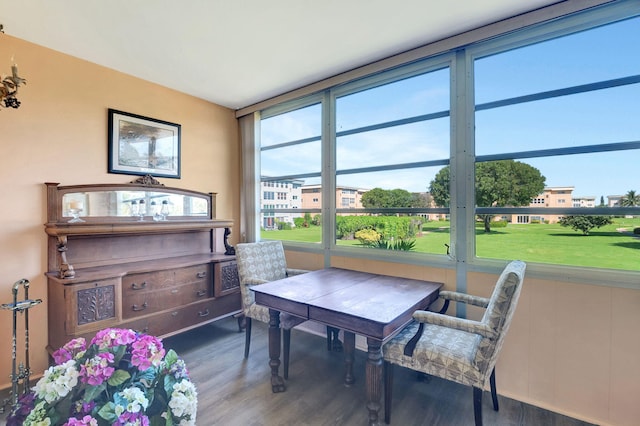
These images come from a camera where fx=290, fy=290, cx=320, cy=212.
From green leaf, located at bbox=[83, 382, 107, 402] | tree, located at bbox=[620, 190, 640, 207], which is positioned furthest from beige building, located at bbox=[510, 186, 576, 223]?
green leaf, located at bbox=[83, 382, 107, 402]

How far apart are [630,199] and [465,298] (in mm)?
→ 1208

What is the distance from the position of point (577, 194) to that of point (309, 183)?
2428 millimetres

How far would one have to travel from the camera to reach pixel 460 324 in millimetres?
1691

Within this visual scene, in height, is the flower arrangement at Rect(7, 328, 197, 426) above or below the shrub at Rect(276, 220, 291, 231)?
below

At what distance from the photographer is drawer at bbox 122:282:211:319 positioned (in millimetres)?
2557

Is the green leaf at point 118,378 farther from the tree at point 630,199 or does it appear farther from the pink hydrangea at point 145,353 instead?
the tree at point 630,199

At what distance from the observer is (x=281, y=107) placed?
3715 mm

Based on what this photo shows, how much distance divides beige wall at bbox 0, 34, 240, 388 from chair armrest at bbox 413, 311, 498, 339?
3114 mm

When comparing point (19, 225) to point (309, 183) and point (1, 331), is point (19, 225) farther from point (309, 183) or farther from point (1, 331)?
point (309, 183)

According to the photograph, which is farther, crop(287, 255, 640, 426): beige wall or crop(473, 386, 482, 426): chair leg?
crop(287, 255, 640, 426): beige wall

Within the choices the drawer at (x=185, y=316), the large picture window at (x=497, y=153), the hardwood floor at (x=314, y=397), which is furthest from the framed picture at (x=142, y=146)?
the hardwood floor at (x=314, y=397)

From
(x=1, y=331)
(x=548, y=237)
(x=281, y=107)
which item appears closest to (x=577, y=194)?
(x=548, y=237)

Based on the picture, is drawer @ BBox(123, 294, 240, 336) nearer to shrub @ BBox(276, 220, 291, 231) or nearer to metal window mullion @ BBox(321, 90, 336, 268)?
shrub @ BBox(276, 220, 291, 231)

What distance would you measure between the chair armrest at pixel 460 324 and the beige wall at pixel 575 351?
0.74 m
